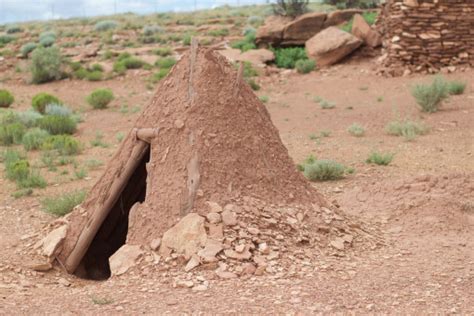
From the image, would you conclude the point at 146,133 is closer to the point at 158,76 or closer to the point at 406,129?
the point at 406,129

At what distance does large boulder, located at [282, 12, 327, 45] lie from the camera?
21.4 meters

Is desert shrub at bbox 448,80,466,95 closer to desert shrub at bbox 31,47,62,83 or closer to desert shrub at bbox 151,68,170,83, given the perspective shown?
desert shrub at bbox 151,68,170,83

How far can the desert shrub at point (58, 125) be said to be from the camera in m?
13.1

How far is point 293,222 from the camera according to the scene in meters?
5.58

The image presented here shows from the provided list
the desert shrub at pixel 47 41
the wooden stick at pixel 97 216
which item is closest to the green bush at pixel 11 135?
the wooden stick at pixel 97 216

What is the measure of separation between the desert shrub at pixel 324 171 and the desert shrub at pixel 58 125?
20.1ft

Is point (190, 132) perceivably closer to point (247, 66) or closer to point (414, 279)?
point (414, 279)

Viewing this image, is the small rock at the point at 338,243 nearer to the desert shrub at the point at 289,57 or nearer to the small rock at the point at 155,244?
the small rock at the point at 155,244

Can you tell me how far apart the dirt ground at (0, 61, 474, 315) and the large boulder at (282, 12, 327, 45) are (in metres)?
8.76

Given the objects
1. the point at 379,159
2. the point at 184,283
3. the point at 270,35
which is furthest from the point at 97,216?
the point at 270,35

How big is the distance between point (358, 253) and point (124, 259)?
189 centimetres

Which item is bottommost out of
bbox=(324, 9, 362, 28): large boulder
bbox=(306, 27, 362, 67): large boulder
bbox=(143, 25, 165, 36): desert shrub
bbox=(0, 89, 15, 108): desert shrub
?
bbox=(0, 89, 15, 108): desert shrub

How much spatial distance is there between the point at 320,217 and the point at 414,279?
1140 mm

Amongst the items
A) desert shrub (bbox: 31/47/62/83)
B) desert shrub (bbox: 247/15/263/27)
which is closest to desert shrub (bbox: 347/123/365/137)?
desert shrub (bbox: 31/47/62/83)
